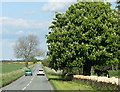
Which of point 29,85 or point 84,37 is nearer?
point 29,85

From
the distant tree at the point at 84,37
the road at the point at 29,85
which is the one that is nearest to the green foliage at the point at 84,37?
the distant tree at the point at 84,37

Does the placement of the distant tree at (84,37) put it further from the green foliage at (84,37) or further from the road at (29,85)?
the road at (29,85)

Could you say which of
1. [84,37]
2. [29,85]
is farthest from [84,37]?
[29,85]

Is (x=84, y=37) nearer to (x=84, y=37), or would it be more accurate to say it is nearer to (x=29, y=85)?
(x=84, y=37)

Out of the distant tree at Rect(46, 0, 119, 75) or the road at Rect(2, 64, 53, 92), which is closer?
the road at Rect(2, 64, 53, 92)

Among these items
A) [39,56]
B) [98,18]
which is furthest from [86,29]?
[39,56]

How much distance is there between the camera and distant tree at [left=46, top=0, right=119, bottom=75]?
3173 cm

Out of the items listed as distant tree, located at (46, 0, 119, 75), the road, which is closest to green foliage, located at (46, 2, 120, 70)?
distant tree, located at (46, 0, 119, 75)

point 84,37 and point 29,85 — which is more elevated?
point 84,37

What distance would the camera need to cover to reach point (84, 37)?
3147cm

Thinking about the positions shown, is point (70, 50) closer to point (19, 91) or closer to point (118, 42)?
point (118, 42)

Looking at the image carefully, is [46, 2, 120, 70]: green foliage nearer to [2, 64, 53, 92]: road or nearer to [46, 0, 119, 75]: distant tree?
[46, 0, 119, 75]: distant tree

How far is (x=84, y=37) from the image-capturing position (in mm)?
31469

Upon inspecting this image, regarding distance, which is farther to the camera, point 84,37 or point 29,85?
point 84,37
